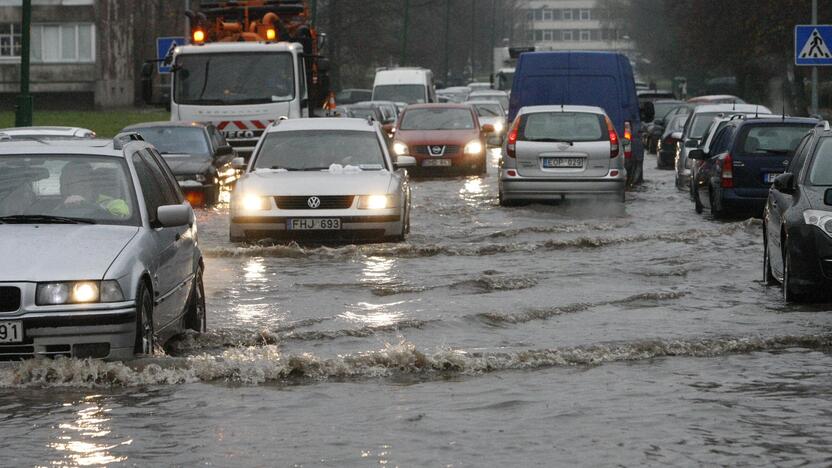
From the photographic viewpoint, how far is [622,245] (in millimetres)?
20203

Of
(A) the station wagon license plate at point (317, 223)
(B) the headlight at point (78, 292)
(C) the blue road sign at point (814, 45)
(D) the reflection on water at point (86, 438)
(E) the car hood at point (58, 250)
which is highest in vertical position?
(C) the blue road sign at point (814, 45)

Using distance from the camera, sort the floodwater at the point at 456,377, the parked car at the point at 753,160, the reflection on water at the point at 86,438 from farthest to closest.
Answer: the parked car at the point at 753,160, the floodwater at the point at 456,377, the reflection on water at the point at 86,438

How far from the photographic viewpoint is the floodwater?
25.5 ft

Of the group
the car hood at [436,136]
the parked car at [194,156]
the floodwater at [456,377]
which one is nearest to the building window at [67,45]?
the car hood at [436,136]

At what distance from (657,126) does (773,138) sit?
85.1 ft

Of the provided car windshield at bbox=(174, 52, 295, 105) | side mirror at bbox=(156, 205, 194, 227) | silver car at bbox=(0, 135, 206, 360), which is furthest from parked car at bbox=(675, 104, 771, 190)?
side mirror at bbox=(156, 205, 194, 227)

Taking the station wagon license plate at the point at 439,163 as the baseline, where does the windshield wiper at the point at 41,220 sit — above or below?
above

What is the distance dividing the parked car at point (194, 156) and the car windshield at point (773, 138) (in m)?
7.84

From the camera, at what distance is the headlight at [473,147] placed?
36844 millimetres

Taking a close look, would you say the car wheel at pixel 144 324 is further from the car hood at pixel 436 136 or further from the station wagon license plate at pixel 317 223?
the car hood at pixel 436 136

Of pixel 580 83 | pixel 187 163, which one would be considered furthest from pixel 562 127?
pixel 187 163

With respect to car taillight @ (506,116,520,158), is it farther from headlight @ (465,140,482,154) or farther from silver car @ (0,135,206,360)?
silver car @ (0,135,206,360)

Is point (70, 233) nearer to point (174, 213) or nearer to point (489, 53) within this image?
point (174, 213)

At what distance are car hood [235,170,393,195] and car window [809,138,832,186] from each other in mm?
5548
